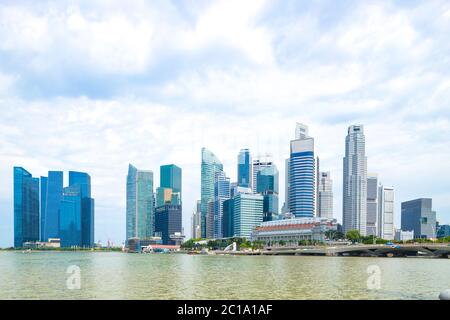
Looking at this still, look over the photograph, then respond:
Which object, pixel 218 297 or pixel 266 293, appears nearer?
pixel 218 297

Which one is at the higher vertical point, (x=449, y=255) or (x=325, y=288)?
(x=325, y=288)

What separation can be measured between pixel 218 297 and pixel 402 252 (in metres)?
157

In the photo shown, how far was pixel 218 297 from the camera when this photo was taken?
37469 mm
